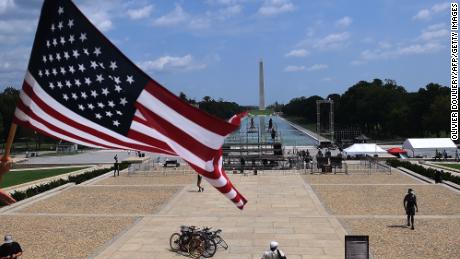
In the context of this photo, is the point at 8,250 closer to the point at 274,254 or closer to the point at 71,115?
the point at 71,115

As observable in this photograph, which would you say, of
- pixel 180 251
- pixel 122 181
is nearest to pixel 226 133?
pixel 180 251

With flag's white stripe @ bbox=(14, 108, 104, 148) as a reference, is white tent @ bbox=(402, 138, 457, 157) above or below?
above

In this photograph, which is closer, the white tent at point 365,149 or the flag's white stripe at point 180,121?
the flag's white stripe at point 180,121

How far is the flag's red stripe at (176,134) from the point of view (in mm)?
8484

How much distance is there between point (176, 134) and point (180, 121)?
22cm

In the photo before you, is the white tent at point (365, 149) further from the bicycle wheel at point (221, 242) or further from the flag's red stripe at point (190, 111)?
the flag's red stripe at point (190, 111)

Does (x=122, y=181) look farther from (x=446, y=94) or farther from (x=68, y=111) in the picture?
(x=446, y=94)

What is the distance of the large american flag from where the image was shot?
27.1 ft

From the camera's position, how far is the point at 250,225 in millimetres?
19453

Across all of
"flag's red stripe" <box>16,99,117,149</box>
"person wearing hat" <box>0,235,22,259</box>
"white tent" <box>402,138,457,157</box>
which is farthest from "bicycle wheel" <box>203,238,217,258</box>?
"white tent" <box>402,138,457,157</box>

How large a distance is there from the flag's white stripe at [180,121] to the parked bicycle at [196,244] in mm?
7247

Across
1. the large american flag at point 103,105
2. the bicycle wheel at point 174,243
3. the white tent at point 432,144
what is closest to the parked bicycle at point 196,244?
the bicycle wheel at point 174,243

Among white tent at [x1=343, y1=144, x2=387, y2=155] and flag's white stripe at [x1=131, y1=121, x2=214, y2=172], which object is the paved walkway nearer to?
flag's white stripe at [x1=131, y1=121, x2=214, y2=172]

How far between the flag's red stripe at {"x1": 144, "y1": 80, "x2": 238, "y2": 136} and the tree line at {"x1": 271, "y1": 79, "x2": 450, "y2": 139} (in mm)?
82885
